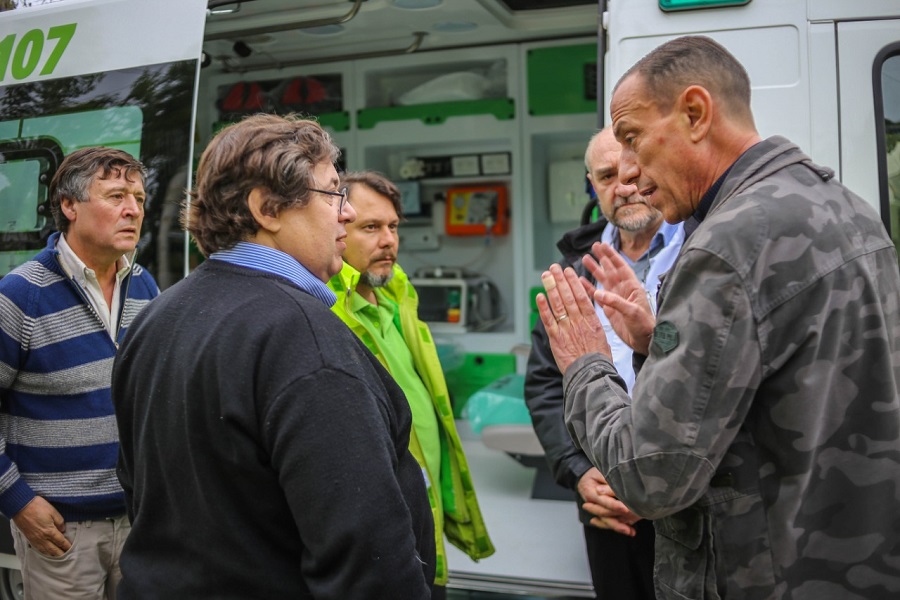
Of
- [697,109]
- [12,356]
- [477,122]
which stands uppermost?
[477,122]

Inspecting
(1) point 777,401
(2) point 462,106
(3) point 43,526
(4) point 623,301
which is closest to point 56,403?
(3) point 43,526

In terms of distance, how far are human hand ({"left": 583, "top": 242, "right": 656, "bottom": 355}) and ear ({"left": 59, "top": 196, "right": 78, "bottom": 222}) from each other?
5.08 ft

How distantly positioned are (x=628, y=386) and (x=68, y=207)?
1.73 m

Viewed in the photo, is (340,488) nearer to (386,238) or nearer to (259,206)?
(259,206)

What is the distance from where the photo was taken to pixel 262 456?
3.95 feet

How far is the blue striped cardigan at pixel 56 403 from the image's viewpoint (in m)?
2.11

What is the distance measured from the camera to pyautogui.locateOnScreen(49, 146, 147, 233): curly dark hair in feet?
7.31

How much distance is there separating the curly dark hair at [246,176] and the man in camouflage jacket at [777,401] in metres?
0.68

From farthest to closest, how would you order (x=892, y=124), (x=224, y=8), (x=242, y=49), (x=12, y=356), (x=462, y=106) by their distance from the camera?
(x=462, y=106) → (x=242, y=49) → (x=224, y=8) → (x=892, y=124) → (x=12, y=356)

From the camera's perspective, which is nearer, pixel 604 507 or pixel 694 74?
pixel 694 74

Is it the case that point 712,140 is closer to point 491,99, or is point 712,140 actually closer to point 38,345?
point 38,345

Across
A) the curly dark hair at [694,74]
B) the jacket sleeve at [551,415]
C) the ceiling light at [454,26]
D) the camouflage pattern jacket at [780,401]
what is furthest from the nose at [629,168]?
the ceiling light at [454,26]

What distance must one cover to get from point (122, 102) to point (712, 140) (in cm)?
212

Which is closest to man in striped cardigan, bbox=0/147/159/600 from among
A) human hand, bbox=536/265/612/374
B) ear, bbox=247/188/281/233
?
ear, bbox=247/188/281/233
